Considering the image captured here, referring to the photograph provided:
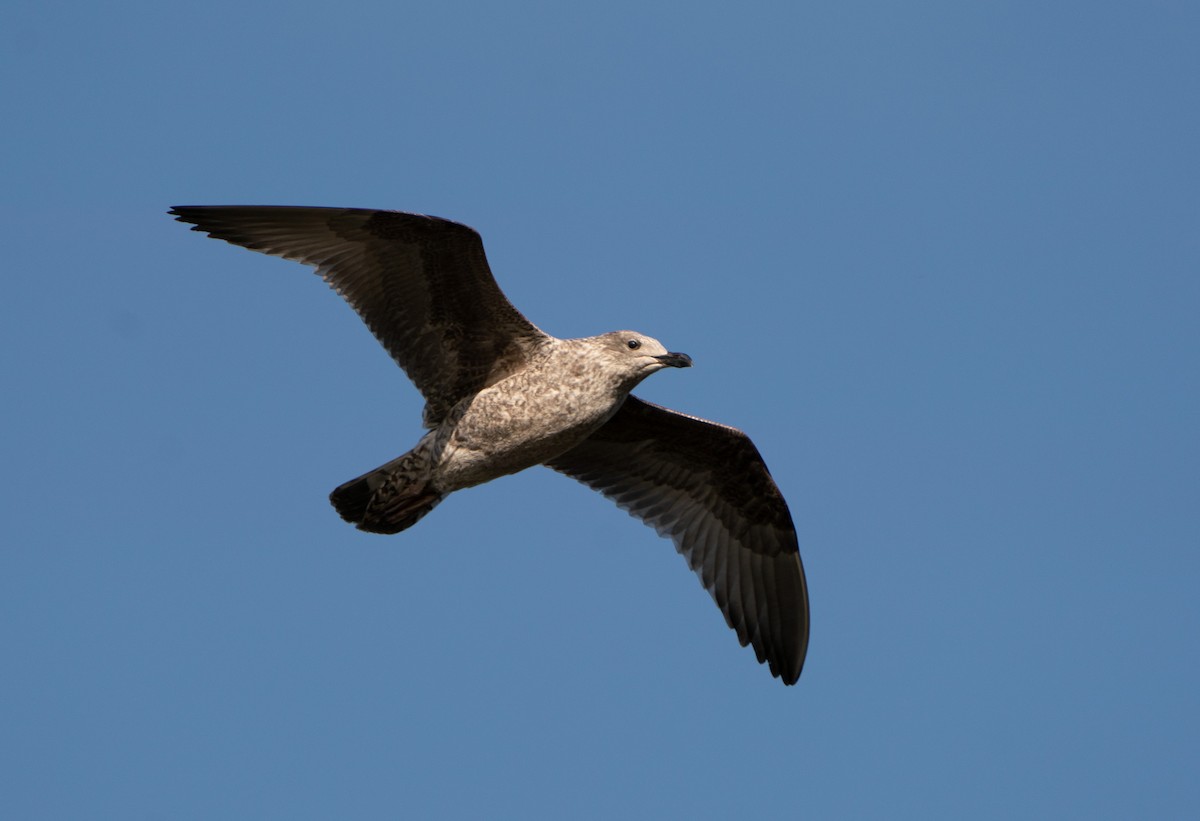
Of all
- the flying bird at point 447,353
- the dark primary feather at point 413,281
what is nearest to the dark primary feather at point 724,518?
the flying bird at point 447,353

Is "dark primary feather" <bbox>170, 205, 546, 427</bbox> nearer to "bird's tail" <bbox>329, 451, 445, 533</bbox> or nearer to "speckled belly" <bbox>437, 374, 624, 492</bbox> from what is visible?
"speckled belly" <bbox>437, 374, 624, 492</bbox>

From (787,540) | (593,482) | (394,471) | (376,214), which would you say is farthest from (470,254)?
(787,540)

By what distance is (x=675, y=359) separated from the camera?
458 inches

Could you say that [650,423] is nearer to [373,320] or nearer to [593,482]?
[593,482]

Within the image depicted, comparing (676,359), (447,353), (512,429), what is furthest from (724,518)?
(447,353)

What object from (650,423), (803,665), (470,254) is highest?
(470,254)

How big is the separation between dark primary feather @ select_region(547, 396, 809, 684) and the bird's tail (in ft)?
6.07

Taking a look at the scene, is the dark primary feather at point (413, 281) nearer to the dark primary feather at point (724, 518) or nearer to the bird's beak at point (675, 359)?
the bird's beak at point (675, 359)

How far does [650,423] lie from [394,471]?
2329 mm

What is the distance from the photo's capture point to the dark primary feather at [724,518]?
540 inches

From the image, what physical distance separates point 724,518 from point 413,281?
12.2 ft

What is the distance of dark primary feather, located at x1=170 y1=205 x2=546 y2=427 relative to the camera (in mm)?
11664

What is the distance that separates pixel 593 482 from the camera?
45.4 ft

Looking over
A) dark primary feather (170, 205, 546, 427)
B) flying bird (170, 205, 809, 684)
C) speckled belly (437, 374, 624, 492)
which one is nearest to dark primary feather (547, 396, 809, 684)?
flying bird (170, 205, 809, 684)
